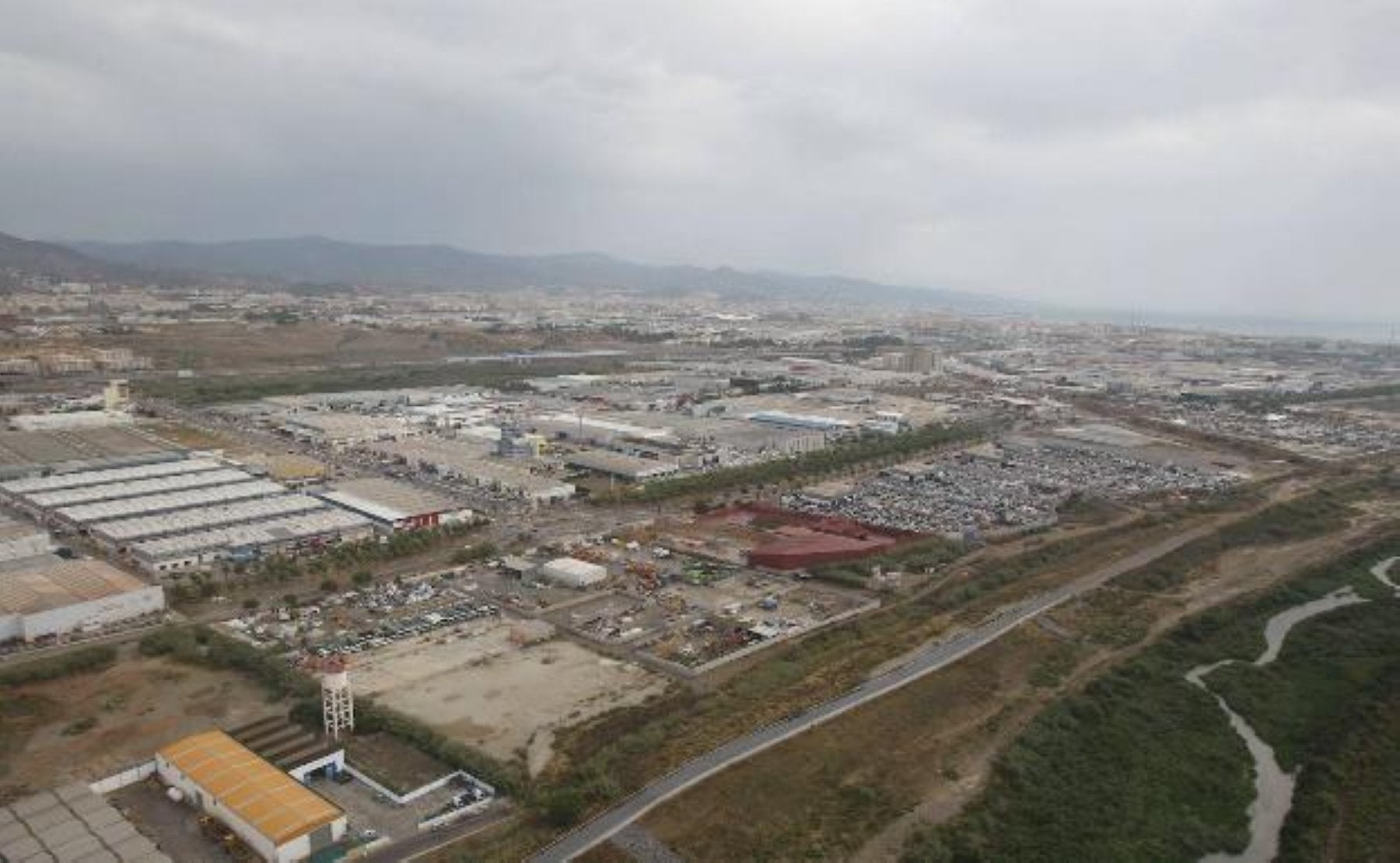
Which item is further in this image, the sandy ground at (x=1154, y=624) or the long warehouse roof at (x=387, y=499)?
the long warehouse roof at (x=387, y=499)

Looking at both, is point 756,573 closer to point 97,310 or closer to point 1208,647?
point 1208,647

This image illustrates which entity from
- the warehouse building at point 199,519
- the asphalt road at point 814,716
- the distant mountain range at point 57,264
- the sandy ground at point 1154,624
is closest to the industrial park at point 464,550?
the warehouse building at point 199,519

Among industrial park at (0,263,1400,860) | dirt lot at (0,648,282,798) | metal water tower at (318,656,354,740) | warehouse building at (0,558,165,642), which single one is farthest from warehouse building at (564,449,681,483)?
metal water tower at (318,656,354,740)

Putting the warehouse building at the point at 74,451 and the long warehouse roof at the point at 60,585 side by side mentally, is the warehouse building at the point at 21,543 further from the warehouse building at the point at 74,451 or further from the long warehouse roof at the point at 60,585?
the warehouse building at the point at 74,451

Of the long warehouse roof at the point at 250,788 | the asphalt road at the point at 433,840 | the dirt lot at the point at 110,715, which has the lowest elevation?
the dirt lot at the point at 110,715

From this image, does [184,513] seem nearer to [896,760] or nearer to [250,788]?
[250,788]

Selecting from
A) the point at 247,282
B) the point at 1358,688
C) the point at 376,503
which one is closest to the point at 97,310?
the point at 247,282
